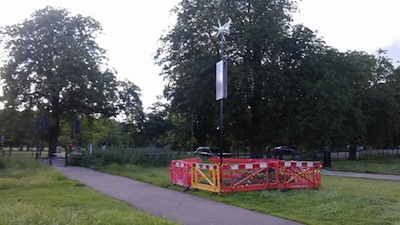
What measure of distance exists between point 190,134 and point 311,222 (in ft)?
161

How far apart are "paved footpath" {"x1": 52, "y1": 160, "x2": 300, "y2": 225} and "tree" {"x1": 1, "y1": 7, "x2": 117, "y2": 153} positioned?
1148 inches

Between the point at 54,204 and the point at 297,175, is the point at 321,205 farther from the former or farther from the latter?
the point at 54,204

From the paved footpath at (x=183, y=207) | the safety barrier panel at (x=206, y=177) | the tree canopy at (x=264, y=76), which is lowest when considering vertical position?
the paved footpath at (x=183, y=207)

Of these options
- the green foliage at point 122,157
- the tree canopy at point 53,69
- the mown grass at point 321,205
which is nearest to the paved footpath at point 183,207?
the mown grass at point 321,205

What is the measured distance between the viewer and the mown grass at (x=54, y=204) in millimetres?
7207

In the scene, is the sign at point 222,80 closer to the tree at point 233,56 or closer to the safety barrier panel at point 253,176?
the safety barrier panel at point 253,176

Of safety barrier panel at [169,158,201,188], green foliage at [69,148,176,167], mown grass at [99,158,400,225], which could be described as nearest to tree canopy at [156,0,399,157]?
green foliage at [69,148,176,167]

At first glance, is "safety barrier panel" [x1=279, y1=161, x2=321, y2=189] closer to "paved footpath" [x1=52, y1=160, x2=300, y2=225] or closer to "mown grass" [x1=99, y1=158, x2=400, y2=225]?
"mown grass" [x1=99, y1=158, x2=400, y2=225]

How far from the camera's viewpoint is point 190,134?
58.8m

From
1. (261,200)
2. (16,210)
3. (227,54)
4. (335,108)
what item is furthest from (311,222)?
(227,54)

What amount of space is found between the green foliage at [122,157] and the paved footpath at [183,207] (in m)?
13.3

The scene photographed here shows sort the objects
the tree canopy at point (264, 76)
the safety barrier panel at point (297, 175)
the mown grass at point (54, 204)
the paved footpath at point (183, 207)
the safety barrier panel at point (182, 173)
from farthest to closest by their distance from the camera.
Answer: the tree canopy at point (264, 76) → the safety barrier panel at point (182, 173) → the safety barrier panel at point (297, 175) → the paved footpath at point (183, 207) → the mown grass at point (54, 204)

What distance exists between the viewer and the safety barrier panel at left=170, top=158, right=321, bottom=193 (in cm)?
1520

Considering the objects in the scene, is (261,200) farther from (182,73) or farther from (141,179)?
(182,73)
